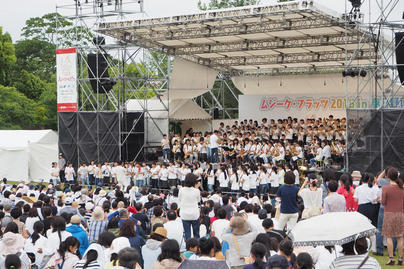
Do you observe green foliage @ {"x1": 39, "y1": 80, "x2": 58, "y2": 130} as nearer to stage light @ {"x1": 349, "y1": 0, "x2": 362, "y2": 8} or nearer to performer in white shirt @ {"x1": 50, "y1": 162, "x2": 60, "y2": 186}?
performer in white shirt @ {"x1": 50, "y1": 162, "x2": 60, "y2": 186}

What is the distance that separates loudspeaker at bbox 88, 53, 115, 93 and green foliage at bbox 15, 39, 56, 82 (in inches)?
932

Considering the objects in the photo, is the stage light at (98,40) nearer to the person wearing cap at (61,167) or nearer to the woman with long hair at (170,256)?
the person wearing cap at (61,167)

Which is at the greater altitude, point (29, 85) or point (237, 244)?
point (29, 85)

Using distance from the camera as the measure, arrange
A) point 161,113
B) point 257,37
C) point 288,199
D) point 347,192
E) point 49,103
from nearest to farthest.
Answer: point 288,199 < point 347,192 < point 257,37 < point 161,113 < point 49,103

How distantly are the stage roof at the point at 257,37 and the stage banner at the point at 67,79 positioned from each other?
11.0 feet

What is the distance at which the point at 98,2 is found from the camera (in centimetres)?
2420

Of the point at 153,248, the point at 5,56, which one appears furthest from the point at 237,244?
the point at 5,56

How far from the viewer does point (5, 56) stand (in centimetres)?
4016

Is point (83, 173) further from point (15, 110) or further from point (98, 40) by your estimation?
point (15, 110)

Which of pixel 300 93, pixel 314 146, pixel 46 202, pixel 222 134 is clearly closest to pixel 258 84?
pixel 300 93

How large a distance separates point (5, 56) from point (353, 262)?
39348mm

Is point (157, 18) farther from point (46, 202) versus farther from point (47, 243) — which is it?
point (47, 243)

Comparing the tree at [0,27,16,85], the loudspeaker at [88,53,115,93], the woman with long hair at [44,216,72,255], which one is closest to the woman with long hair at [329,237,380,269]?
the woman with long hair at [44,216,72,255]

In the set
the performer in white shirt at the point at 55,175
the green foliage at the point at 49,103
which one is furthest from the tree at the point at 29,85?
the performer in white shirt at the point at 55,175
